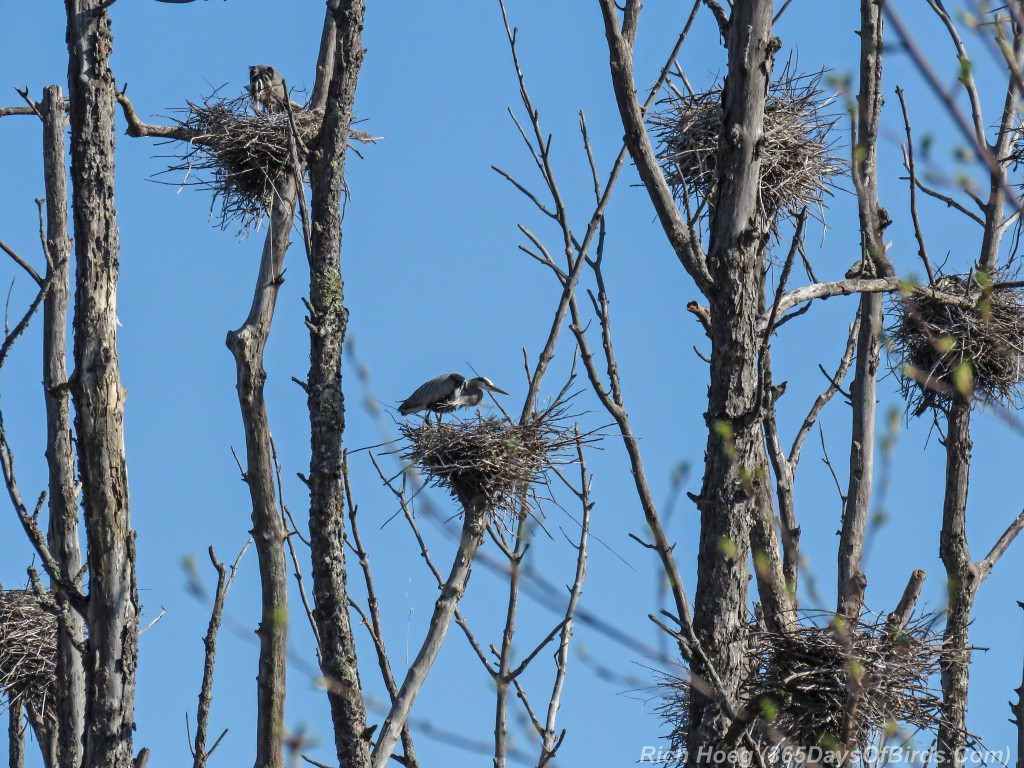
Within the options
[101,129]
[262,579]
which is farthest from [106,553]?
[101,129]

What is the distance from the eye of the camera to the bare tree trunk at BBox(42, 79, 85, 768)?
5824mm

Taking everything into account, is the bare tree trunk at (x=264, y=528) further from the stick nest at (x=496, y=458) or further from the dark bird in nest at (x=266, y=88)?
the dark bird in nest at (x=266, y=88)

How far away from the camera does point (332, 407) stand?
169 inches

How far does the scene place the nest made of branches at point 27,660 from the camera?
23.0 feet

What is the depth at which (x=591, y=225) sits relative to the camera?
4.58 metres

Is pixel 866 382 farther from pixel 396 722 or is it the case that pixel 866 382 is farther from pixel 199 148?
pixel 199 148

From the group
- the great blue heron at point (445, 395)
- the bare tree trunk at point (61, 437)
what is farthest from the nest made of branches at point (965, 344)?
the bare tree trunk at point (61, 437)

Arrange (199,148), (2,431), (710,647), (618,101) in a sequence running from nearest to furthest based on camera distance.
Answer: (710,647) → (618,101) → (2,431) → (199,148)

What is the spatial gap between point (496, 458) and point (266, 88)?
11.6 ft

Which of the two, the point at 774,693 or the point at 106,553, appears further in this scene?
the point at 774,693

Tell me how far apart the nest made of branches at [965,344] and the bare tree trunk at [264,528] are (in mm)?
3274

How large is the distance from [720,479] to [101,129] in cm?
237

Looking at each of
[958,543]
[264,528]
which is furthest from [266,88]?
[958,543]

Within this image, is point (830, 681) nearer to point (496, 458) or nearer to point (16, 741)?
point (496, 458)
